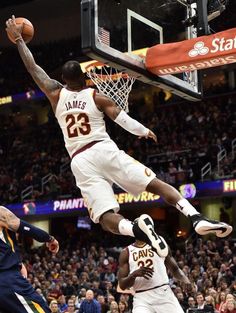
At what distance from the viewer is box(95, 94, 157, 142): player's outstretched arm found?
18.0 ft

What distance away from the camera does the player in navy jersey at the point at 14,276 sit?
4.93 m

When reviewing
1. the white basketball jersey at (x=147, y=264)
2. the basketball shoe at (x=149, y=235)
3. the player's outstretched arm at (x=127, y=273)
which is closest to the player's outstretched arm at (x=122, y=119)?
the basketball shoe at (x=149, y=235)

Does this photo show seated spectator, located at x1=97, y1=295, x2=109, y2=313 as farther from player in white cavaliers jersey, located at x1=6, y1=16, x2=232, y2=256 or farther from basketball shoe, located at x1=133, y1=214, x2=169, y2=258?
basketball shoe, located at x1=133, y1=214, x2=169, y2=258

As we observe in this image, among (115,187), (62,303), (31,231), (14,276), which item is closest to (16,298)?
(14,276)

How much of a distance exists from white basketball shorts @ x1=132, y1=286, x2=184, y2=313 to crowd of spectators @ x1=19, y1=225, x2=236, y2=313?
442 centimetres

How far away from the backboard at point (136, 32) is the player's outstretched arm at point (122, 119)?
3.09 feet

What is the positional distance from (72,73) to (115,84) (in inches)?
75.6

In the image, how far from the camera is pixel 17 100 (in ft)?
96.3

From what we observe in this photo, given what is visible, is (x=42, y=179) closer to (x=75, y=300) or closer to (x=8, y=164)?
(x=8, y=164)

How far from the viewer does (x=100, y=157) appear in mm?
5566

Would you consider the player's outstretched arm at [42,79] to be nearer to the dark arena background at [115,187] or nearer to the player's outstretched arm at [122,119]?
the player's outstretched arm at [122,119]

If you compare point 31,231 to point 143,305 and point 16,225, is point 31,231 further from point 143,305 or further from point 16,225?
point 143,305

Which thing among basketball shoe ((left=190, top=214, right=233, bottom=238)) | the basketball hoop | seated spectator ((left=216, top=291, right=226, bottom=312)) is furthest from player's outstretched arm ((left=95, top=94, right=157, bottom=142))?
seated spectator ((left=216, top=291, right=226, bottom=312))

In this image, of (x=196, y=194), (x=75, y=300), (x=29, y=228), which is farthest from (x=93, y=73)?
(x=196, y=194)
